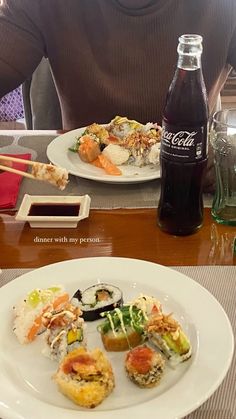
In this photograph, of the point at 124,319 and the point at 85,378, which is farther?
the point at 124,319

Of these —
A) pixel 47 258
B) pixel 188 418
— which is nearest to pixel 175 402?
Answer: pixel 188 418

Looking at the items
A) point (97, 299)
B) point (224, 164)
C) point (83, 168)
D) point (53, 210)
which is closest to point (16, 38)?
point (83, 168)

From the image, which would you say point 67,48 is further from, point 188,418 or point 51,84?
point 188,418

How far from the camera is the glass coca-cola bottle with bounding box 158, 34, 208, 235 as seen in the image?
1074 millimetres

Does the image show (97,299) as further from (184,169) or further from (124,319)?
(184,169)

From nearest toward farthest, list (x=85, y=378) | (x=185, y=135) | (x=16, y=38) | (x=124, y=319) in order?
(x=85, y=378) < (x=124, y=319) < (x=185, y=135) < (x=16, y=38)

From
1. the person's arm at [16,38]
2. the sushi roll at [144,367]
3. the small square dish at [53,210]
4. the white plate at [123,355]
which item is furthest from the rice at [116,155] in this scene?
the sushi roll at [144,367]

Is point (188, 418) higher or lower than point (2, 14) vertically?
lower

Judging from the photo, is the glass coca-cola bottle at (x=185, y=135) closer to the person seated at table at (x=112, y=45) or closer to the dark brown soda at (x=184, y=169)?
the dark brown soda at (x=184, y=169)

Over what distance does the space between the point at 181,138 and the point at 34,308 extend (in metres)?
0.43

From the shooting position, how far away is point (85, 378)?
75 centimetres

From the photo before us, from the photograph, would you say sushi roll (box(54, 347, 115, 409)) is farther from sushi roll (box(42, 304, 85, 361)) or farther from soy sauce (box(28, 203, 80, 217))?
soy sauce (box(28, 203, 80, 217))

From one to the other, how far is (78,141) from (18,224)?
0.34 metres

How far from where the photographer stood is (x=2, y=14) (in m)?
1.79
